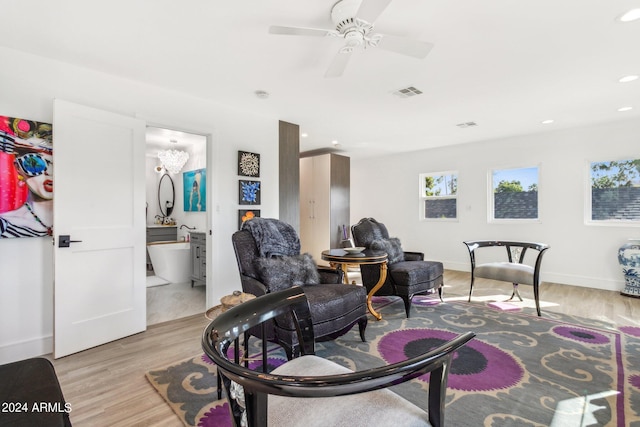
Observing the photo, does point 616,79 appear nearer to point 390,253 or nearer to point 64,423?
point 390,253

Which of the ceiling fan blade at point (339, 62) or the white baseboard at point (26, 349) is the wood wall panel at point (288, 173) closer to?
the ceiling fan blade at point (339, 62)

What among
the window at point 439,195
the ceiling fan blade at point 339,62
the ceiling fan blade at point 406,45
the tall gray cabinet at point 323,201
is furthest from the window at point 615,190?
the ceiling fan blade at point 339,62

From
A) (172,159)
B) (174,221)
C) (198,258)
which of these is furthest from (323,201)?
(174,221)

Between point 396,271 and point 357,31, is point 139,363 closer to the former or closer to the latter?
point 396,271

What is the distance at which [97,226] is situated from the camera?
8.79ft

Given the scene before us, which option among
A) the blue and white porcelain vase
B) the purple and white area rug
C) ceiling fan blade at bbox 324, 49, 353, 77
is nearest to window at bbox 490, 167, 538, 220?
the blue and white porcelain vase

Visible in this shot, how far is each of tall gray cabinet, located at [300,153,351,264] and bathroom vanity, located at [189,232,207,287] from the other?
229 centimetres

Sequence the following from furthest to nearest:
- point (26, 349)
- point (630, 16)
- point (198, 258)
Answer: point (198, 258), point (26, 349), point (630, 16)

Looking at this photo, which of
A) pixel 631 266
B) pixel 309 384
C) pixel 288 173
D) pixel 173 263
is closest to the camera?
pixel 309 384

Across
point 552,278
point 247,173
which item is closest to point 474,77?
point 247,173

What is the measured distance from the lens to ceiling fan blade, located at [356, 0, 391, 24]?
1.65m

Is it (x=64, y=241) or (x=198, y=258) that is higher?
(x=64, y=241)

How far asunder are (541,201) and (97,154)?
19.8 ft

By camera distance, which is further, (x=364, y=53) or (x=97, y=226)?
(x=97, y=226)
